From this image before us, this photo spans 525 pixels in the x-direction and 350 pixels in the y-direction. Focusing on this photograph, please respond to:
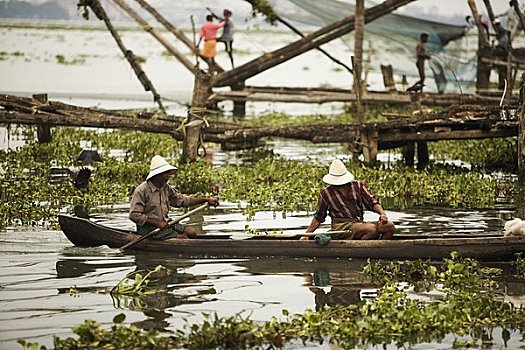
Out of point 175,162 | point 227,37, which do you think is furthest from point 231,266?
point 227,37

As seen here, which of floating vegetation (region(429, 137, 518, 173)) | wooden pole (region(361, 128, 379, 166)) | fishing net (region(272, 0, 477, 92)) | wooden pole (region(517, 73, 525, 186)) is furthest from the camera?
fishing net (region(272, 0, 477, 92))

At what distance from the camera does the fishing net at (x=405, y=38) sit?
21.8 metres

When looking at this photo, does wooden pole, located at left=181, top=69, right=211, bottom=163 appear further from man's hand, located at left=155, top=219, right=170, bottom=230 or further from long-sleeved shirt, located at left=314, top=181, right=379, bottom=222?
long-sleeved shirt, located at left=314, top=181, right=379, bottom=222

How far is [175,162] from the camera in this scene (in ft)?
51.4

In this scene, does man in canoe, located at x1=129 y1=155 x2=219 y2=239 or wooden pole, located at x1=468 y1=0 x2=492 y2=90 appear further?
wooden pole, located at x1=468 y1=0 x2=492 y2=90

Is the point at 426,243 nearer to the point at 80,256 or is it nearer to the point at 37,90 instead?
the point at 80,256

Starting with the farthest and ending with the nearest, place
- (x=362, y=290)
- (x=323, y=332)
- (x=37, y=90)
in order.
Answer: (x=37, y=90) → (x=362, y=290) → (x=323, y=332)

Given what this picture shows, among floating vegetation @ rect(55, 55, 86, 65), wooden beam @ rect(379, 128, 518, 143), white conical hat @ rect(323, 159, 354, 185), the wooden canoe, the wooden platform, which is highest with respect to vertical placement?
floating vegetation @ rect(55, 55, 86, 65)

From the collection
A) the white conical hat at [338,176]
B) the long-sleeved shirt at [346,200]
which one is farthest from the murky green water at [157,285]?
the white conical hat at [338,176]

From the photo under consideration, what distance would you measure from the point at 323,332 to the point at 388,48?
15791 millimetres

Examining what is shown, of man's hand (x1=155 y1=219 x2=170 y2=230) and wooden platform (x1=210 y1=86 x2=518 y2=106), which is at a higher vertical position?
wooden platform (x1=210 y1=86 x2=518 y2=106)

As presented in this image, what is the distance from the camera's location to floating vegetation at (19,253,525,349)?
6902mm

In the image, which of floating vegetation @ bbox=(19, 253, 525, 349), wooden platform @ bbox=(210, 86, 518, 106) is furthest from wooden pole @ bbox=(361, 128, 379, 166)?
floating vegetation @ bbox=(19, 253, 525, 349)

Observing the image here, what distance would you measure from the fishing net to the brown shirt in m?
11.9
